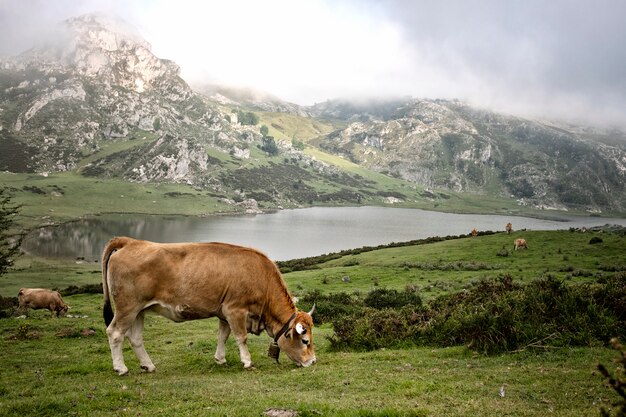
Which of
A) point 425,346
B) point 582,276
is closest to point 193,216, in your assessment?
point 582,276

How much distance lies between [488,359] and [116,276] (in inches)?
424

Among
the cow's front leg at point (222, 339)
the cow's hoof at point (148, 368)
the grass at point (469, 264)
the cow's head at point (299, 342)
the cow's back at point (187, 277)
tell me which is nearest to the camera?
the cow's back at point (187, 277)

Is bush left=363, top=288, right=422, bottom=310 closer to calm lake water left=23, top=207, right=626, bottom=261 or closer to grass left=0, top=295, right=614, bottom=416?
grass left=0, top=295, right=614, bottom=416

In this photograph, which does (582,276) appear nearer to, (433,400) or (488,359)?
(488,359)

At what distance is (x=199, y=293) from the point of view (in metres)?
11.4

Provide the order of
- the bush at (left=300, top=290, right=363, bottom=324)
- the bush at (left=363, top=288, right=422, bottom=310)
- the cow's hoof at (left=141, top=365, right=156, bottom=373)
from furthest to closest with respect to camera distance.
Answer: the bush at (left=363, top=288, right=422, bottom=310) → the bush at (left=300, top=290, right=363, bottom=324) → the cow's hoof at (left=141, top=365, right=156, bottom=373)

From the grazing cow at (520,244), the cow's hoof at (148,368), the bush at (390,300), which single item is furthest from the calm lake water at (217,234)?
the cow's hoof at (148,368)

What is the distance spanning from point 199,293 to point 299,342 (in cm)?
314

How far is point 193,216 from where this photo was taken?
646ft

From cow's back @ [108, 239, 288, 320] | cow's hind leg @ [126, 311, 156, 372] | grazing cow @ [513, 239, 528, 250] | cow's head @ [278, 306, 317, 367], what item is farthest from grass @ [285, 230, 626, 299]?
cow's hind leg @ [126, 311, 156, 372]

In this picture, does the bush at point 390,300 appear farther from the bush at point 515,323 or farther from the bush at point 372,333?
the bush at point 372,333

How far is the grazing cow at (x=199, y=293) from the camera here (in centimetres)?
1118

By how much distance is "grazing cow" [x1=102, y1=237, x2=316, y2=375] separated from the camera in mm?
11180

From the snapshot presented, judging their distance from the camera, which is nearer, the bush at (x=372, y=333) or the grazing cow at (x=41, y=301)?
the bush at (x=372, y=333)
